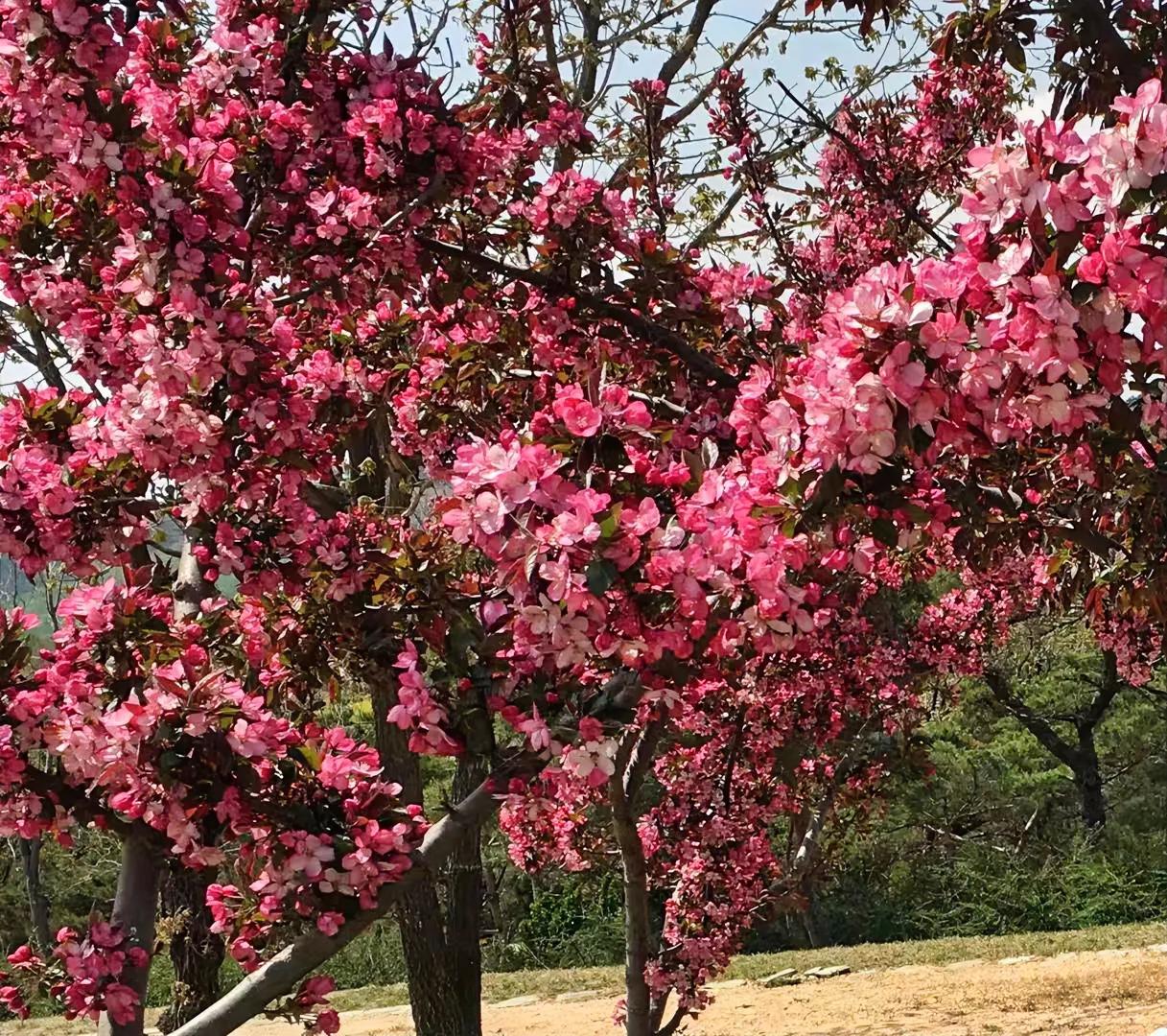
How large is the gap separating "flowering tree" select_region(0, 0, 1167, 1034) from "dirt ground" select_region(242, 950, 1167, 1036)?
4.39m

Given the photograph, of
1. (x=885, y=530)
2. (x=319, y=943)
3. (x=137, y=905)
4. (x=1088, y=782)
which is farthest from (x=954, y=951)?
(x=885, y=530)

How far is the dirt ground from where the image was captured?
22.4 feet

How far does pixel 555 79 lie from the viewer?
11.9 feet

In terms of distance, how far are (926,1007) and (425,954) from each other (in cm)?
358

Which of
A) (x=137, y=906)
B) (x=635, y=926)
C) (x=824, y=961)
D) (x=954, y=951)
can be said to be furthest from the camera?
(x=824, y=961)

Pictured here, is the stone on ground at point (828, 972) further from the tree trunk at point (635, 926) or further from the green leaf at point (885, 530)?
the green leaf at point (885, 530)

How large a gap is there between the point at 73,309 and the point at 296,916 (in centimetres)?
148

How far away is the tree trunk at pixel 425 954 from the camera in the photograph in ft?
20.1

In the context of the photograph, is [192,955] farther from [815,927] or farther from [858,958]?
[815,927]

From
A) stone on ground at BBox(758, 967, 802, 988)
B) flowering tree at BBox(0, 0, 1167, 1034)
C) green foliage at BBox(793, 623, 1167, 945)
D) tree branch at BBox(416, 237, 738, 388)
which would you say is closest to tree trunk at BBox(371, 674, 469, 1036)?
flowering tree at BBox(0, 0, 1167, 1034)

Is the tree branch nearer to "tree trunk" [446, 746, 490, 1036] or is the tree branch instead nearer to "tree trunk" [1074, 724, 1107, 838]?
"tree trunk" [446, 746, 490, 1036]

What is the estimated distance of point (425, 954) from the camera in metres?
6.25

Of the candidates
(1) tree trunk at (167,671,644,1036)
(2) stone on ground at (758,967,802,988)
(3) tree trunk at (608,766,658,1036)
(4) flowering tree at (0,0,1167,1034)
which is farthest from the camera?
(2) stone on ground at (758,967,802,988)

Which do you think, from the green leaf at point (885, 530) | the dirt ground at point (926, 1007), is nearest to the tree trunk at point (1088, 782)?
the dirt ground at point (926, 1007)
